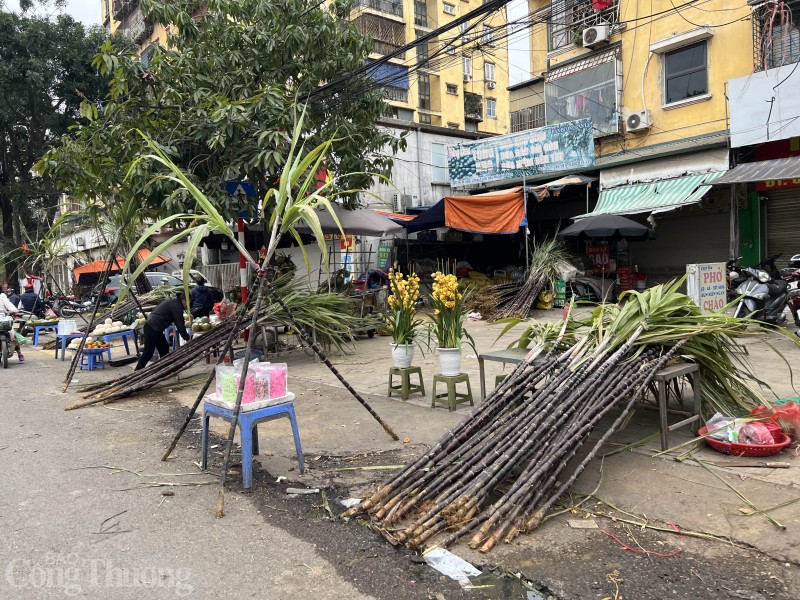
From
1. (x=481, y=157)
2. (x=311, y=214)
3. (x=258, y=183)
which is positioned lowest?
(x=311, y=214)

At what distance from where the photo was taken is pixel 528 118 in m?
19.2

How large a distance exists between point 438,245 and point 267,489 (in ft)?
49.7

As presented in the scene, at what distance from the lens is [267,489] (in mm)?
4328

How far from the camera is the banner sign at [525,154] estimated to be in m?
14.5

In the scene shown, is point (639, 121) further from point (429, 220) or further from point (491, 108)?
point (491, 108)

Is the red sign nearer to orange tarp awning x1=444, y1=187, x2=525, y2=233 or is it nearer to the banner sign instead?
the banner sign

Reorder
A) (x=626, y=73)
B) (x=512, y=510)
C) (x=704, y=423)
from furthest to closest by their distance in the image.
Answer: (x=626, y=73)
(x=704, y=423)
(x=512, y=510)

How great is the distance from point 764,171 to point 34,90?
2246cm

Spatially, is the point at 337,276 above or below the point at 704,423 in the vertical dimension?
above

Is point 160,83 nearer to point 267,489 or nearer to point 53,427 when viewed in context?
point 53,427

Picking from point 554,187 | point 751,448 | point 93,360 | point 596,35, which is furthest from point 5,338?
point 596,35

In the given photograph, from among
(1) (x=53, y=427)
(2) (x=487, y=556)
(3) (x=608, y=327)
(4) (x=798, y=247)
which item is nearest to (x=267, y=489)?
(2) (x=487, y=556)

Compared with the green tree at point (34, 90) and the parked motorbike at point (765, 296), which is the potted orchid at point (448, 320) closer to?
the parked motorbike at point (765, 296)

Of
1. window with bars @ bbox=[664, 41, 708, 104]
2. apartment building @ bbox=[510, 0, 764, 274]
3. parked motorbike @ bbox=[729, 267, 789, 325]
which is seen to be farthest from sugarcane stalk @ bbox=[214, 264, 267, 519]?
window with bars @ bbox=[664, 41, 708, 104]
